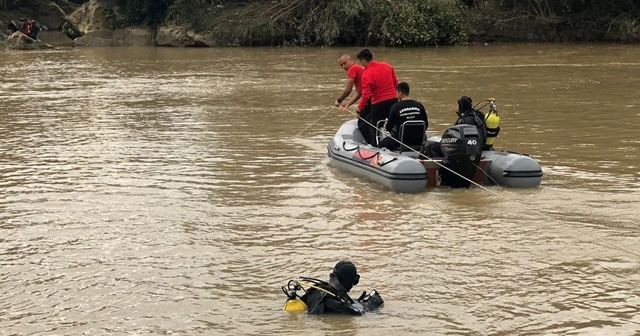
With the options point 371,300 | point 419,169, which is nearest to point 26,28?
point 419,169

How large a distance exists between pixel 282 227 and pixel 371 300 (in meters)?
2.55

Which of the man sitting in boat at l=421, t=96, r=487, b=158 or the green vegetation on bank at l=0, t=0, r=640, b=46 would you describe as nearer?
the man sitting in boat at l=421, t=96, r=487, b=158

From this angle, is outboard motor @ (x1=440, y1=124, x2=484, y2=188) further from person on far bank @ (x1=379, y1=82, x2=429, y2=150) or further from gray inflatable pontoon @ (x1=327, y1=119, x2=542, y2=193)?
person on far bank @ (x1=379, y1=82, x2=429, y2=150)

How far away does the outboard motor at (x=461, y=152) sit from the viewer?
1048cm

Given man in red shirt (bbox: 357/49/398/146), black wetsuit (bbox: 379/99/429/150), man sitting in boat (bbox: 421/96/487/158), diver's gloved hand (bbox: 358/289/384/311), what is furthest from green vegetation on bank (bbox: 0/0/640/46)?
diver's gloved hand (bbox: 358/289/384/311)

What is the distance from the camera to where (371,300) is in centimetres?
679

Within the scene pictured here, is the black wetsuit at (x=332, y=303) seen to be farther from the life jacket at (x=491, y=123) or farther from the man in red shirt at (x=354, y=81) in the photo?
the man in red shirt at (x=354, y=81)

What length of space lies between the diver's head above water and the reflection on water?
0.23m

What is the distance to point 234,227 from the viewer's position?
9.26 meters

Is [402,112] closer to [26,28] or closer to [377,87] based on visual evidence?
[377,87]

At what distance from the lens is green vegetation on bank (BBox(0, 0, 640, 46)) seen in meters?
34.5

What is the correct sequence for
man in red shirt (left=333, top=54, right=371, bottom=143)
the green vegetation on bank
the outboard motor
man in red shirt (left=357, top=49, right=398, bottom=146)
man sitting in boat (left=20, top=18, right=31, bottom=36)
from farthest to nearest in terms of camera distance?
man sitting in boat (left=20, top=18, right=31, bottom=36), the green vegetation on bank, man in red shirt (left=333, top=54, right=371, bottom=143), man in red shirt (left=357, top=49, right=398, bottom=146), the outboard motor

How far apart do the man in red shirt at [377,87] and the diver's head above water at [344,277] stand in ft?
19.0

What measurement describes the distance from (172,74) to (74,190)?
1613cm
